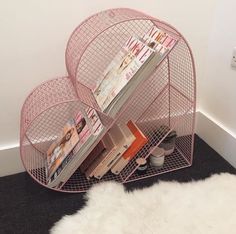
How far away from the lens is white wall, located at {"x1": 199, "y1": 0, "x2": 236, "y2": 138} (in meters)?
1.32

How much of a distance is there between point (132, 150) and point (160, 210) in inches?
10.4

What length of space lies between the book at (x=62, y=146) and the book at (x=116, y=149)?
15cm

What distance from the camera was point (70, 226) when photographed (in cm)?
106

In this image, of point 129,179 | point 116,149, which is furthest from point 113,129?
point 129,179

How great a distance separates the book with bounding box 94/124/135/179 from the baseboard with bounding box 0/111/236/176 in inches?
14.6

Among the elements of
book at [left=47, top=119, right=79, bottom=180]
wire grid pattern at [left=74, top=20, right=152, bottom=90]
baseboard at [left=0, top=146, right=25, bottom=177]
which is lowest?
baseboard at [left=0, top=146, right=25, bottom=177]

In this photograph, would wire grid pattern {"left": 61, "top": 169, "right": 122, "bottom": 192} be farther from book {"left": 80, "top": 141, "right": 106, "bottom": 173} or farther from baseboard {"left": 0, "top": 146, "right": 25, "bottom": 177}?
baseboard {"left": 0, "top": 146, "right": 25, "bottom": 177}

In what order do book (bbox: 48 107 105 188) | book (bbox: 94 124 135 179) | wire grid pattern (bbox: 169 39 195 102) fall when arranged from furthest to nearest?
wire grid pattern (bbox: 169 39 195 102) < book (bbox: 94 124 135 179) < book (bbox: 48 107 105 188)

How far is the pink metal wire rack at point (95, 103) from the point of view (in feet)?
3.89

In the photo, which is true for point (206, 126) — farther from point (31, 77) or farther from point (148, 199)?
point (31, 77)

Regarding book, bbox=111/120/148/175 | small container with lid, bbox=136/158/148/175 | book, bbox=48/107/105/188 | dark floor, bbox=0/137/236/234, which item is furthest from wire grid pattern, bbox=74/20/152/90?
dark floor, bbox=0/137/236/234

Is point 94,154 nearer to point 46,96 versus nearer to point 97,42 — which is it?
point 46,96

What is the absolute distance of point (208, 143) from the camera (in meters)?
1.56

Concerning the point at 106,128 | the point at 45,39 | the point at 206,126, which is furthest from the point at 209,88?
the point at 45,39
